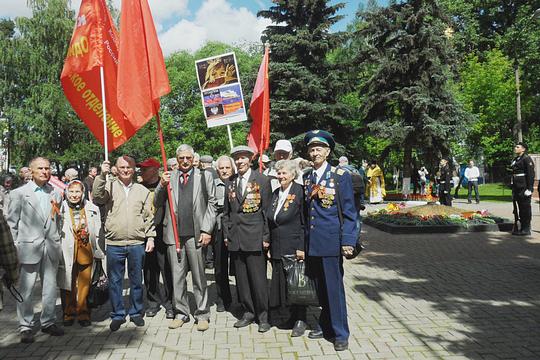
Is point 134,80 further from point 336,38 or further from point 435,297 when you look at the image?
point 336,38

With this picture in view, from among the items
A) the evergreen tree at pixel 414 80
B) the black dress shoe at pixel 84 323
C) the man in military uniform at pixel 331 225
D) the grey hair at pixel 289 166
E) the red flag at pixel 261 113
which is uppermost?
the evergreen tree at pixel 414 80

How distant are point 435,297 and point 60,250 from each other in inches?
189

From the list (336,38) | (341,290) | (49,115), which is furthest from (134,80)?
(49,115)

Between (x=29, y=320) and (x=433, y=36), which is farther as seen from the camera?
(x=433, y=36)

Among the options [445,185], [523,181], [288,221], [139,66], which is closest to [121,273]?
[288,221]

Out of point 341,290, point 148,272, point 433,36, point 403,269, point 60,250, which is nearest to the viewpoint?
point 341,290

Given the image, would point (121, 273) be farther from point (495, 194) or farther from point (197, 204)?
point (495, 194)

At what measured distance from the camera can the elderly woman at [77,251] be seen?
552cm

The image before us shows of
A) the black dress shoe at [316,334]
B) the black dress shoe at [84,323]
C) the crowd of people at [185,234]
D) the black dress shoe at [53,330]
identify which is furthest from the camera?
the black dress shoe at [84,323]

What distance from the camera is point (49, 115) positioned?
36.1 meters

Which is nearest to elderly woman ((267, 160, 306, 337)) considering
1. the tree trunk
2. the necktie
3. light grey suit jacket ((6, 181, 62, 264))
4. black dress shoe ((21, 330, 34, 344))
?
the necktie

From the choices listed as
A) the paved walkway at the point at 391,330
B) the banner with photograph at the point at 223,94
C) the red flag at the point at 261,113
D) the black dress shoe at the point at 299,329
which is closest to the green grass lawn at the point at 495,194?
the banner with photograph at the point at 223,94

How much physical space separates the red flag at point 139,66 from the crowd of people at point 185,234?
66 centimetres

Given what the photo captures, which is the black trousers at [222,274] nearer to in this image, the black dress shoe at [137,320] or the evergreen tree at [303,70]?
the black dress shoe at [137,320]
